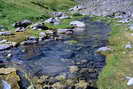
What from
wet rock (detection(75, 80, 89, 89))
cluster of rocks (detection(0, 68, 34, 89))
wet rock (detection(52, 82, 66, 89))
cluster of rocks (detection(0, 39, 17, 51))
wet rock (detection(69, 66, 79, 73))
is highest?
cluster of rocks (detection(0, 68, 34, 89))

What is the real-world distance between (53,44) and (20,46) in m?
4.20

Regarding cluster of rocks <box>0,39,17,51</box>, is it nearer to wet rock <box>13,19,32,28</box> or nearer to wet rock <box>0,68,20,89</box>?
wet rock <box>0,68,20,89</box>

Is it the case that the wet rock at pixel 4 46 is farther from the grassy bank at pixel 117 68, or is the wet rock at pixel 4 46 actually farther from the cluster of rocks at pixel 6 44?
the grassy bank at pixel 117 68

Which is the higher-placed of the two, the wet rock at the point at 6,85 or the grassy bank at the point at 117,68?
the wet rock at the point at 6,85

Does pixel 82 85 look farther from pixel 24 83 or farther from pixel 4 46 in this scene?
pixel 4 46

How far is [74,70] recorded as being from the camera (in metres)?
24.1

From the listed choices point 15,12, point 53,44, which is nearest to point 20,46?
point 53,44

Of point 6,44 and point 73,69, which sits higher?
point 6,44

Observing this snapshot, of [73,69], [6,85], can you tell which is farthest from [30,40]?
[6,85]

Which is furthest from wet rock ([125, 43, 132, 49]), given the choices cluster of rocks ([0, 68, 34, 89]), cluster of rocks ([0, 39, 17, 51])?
cluster of rocks ([0, 68, 34, 89])

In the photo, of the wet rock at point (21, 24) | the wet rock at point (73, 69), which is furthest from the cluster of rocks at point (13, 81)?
the wet rock at point (21, 24)

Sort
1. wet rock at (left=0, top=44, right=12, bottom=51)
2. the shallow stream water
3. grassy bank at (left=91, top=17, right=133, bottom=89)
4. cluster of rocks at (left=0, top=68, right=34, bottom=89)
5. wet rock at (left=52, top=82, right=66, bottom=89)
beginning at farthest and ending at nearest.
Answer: wet rock at (left=0, top=44, right=12, bottom=51) < the shallow stream water < grassy bank at (left=91, top=17, right=133, bottom=89) < wet rock at (left=52, top=82, right=66, bottom=89) < cluster of rocks at (left=0, top=68, right=34, bottom=89)

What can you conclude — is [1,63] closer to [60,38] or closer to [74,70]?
[74,70]

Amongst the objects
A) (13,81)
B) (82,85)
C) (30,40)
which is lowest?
(82,85)
